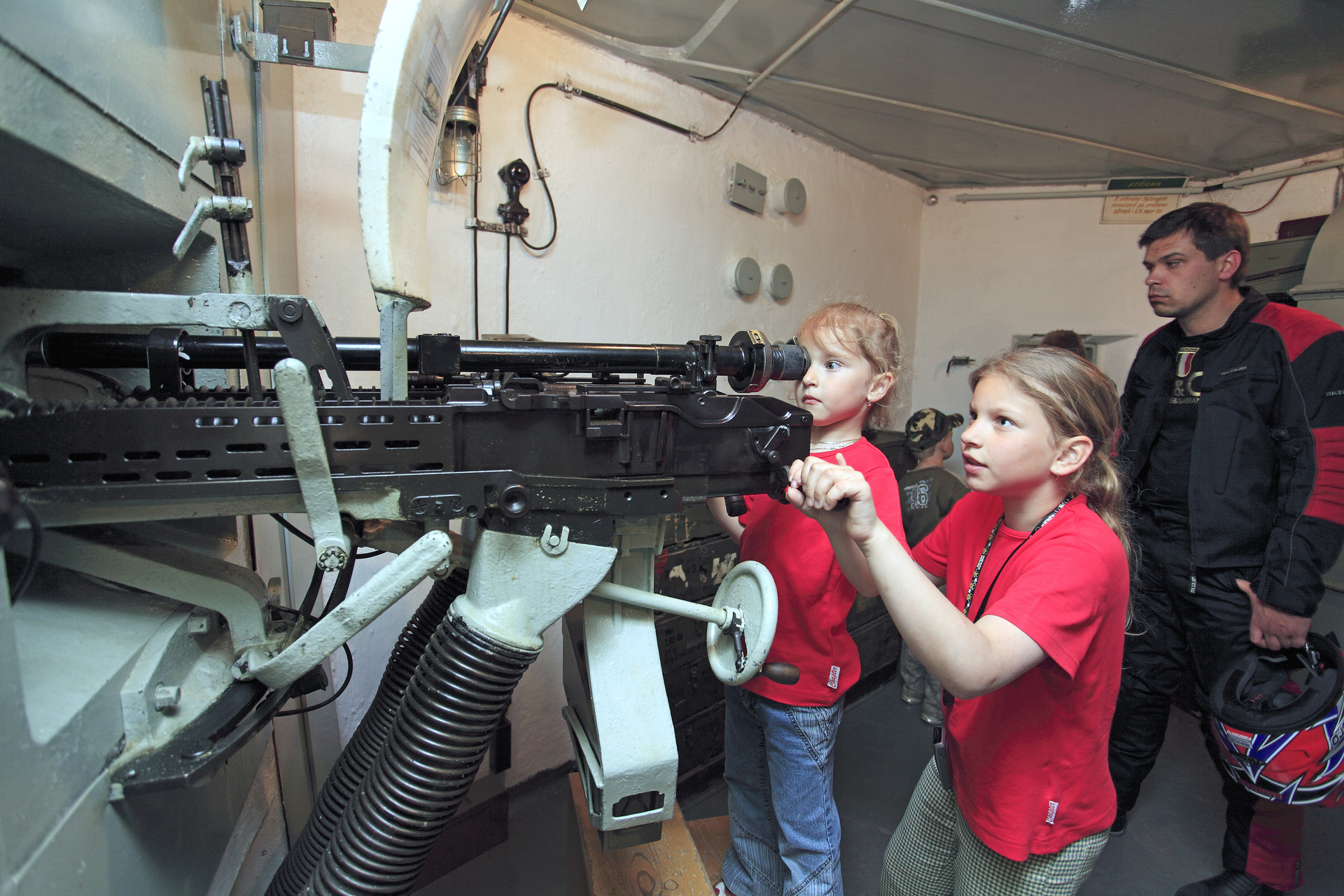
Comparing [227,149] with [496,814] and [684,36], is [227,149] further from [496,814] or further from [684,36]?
[496,814]

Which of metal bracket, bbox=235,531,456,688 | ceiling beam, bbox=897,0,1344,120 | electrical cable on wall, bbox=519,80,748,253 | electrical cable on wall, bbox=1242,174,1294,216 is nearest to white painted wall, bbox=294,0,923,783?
electrical cable on wall, bbox=519,80,748,253

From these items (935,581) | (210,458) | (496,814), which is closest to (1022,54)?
(935,581)

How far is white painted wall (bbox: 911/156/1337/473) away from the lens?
269 cm

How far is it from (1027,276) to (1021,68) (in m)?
1.45

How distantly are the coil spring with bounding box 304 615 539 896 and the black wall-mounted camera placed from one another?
1.27m

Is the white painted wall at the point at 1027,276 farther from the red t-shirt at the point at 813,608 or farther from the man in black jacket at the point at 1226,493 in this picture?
the red t-shirt at the point at 813,608

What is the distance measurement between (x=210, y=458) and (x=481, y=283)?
1183 millimetres

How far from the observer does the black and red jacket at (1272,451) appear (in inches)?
50.6

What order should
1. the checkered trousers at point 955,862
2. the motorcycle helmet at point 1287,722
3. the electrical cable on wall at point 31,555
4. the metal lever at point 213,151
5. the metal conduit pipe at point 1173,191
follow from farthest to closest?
the metal conduit pipe at point 1173,191
the motorcycle helmet at point 1287,722
the checkered trousers at point 955,862
the metal lever at point 213,151
the electrical cable on wall at point 31,555

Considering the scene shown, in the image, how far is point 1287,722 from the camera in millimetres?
1195

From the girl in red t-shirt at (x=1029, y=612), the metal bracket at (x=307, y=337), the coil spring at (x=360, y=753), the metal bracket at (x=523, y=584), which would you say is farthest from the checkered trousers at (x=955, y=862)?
the metal bracket at (x=307, y=337)

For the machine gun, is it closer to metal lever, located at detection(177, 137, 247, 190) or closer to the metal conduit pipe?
metal lever, located at detection(177, 137, 247, 190)

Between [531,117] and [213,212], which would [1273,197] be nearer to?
[531,117]

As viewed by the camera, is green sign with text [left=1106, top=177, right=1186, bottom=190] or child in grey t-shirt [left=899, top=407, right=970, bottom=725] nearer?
child in grey t-shirt [left=899, top=407, right=970, bottom=725]
